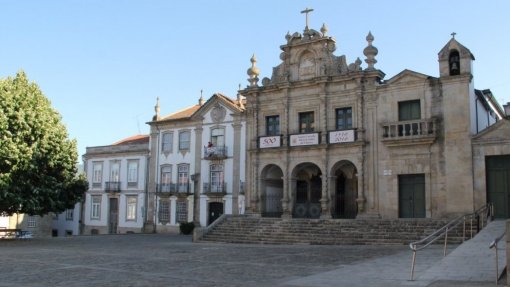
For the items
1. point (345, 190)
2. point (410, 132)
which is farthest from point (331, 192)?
point (410, 132)

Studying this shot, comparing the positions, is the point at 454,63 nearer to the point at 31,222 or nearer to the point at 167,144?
the point at 167,144

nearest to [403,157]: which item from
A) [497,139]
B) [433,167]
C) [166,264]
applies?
[433,167]

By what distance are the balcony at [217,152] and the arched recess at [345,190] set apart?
26.5 feet

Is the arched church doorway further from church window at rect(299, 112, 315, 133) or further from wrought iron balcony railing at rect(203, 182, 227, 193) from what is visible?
wrought iron balcony railing at rect(203, 182, 227, 193)

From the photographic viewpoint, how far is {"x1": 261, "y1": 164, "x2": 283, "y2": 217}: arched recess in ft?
102

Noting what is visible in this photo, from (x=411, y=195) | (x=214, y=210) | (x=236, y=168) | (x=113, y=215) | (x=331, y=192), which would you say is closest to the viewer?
(x=411, y=195)

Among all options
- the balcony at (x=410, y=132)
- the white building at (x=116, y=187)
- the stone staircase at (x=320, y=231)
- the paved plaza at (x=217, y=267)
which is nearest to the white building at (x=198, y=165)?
the white building at (x=116, y=187)

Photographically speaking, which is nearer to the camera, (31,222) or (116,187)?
(116,187)

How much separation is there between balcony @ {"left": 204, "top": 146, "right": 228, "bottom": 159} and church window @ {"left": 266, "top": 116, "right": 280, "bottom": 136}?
14.5 ft

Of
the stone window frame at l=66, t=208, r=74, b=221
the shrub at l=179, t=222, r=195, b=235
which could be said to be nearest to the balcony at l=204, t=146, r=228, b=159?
the shrub at l=179, t=222, r=195, b=235

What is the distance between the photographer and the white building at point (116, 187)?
128ft

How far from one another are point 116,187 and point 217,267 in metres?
26.8

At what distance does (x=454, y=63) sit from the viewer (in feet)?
84.6

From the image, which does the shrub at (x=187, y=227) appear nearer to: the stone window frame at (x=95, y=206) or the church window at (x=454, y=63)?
the stone window frame at (x=95, y=206)
